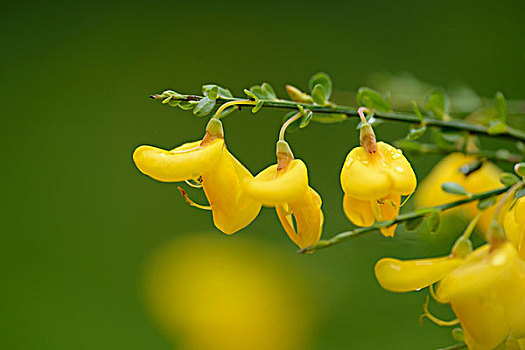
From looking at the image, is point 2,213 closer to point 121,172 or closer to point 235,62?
point 121,172

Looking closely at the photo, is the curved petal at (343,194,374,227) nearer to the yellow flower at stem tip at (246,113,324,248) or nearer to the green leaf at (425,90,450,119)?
the yellow flower at stem tip at (246,113,324,248)

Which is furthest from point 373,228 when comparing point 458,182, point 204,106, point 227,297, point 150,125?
point 150,125

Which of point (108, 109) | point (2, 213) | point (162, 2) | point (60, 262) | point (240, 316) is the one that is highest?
point (162, 2)

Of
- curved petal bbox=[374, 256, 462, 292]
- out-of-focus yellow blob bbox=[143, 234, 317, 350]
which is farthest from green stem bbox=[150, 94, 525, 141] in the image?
out-of-focus yellow blob bbox=[143, 234, 317, 350]

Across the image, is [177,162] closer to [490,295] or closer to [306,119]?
[306,119]

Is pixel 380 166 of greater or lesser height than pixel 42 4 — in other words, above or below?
below

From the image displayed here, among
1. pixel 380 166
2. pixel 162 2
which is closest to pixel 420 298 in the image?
pixel 380 166
